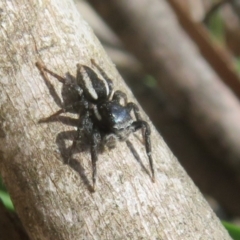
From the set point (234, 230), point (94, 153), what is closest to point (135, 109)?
point (94, 153)

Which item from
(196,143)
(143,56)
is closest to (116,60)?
(143,56)

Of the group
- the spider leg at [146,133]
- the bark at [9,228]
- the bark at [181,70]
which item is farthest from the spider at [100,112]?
the bark at [181,70]

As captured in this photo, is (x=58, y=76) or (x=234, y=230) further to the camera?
(x=234, y=230)

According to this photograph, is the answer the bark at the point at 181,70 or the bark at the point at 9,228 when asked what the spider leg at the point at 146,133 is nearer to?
the bark at the point at 9,228

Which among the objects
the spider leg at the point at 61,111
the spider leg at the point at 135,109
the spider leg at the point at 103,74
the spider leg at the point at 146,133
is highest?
the spider leg at the point at 103,74

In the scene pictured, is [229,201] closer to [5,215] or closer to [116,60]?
[116,60]

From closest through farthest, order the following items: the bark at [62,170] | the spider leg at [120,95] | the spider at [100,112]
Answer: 1. the bark at [62,170]
2. the spider at [100,112]
3. the spider leg at [120,95]

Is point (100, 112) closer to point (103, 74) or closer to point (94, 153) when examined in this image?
point (103, 74)
